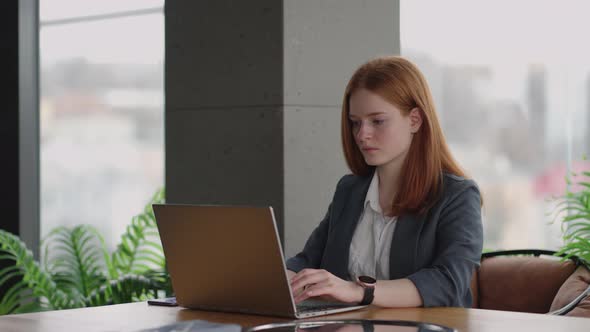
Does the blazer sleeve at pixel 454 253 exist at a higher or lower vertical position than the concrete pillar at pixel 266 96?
lower

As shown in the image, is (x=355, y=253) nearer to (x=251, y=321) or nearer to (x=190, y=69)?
(x=251, y=321)

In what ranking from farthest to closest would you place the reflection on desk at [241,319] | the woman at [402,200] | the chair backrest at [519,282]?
1. the chair backrest at [519,282]
2. the woman at [402,200]
3. the reflection on desk at [241,319]

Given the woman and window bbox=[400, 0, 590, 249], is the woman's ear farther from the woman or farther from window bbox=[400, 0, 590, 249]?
window bbox=[400, 0, 590, 249]

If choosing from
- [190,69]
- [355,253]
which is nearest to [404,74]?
[355,253]

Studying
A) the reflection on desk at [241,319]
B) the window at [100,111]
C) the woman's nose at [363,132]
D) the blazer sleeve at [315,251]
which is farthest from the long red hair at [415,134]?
the window at [100,111]

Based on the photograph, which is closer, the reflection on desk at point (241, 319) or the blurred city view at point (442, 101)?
the reflection on desk at point (241, 319)

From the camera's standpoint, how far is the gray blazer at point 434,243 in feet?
8.60

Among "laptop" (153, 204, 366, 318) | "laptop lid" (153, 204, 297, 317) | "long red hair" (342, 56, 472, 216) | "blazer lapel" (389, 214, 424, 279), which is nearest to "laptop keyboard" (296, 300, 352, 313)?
"laptop" (153, 204, 366, 318)

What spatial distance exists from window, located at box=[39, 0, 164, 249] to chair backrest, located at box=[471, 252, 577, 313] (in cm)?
345

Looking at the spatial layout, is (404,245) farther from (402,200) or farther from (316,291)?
(316,291)

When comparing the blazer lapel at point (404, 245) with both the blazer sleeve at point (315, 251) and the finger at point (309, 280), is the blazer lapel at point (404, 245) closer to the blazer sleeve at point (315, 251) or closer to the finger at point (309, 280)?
the blazer sleeve at point (315, 251)

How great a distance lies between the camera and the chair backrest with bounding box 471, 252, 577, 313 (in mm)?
3010

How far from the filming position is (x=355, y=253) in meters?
3.02

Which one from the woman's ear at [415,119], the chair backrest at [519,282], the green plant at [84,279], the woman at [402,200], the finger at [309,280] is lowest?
the green plant at [84,279]
